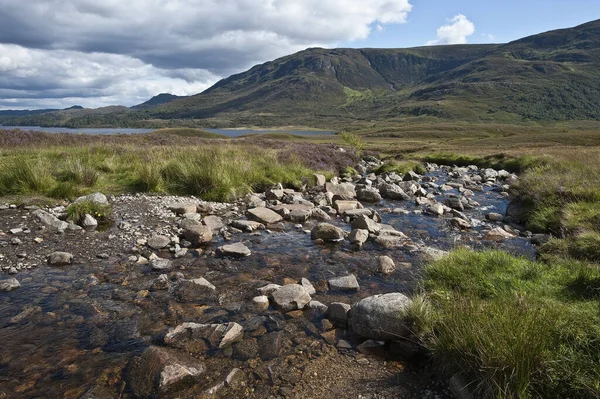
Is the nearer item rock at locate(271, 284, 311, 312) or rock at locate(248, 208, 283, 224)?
rock at locate(271, 284, 311, 312)

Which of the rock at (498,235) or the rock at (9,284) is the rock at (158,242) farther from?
the rock at (498,235)

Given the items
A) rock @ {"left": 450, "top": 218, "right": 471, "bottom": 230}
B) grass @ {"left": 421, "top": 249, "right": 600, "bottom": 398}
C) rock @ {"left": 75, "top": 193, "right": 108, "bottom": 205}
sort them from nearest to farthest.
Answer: grass @ {"left": 421, "top": 249, "right": 600, "bottom": 398} → rock @ {"left": 75, "top": 193, "right": 108, "bottom": 205} → rock @ {"left": 450, "top": 218, "right": 471, "bottom": 230}

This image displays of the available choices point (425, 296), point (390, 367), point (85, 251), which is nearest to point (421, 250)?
point (425, 296)

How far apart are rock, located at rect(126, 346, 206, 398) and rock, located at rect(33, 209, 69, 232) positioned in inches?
261

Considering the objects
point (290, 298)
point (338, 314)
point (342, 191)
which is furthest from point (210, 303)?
point (342, 191)

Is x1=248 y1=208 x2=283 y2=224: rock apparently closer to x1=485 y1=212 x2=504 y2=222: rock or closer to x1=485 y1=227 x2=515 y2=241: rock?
x1=485 y1=227 x2=515 y2=241: rock

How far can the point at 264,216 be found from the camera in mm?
11781

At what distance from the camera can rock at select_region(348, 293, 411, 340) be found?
498 cm

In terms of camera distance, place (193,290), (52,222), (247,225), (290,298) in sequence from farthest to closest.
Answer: (247,225), (52,222), (193,290), (290,298)

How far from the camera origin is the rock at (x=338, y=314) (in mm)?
5582

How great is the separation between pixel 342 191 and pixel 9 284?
527 inches

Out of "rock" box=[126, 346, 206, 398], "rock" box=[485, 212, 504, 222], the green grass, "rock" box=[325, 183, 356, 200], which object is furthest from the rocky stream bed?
"rock" box=[325, 183, 356, 200]

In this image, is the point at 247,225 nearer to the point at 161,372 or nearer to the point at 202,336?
the point at 202,336

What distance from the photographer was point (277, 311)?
5.96 m
